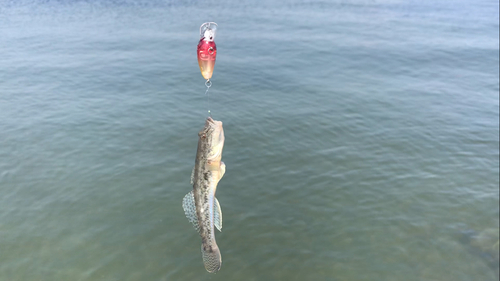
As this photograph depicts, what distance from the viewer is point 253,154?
60.3 ft

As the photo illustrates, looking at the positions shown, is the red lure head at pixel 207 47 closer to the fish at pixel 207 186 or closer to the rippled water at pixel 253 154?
the fish at pixel 207 186

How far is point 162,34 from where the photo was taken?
34875 millimetres

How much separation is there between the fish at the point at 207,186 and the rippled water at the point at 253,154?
5246 mm

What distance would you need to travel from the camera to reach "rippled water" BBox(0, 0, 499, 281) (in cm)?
1302

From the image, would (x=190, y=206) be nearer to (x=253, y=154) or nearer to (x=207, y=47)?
(x=207, y=47)

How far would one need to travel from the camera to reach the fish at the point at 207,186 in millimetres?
6199

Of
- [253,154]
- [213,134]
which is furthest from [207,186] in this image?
[253,154]

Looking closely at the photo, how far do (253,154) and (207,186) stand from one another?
1150cm

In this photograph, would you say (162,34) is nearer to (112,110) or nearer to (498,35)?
(112,110)

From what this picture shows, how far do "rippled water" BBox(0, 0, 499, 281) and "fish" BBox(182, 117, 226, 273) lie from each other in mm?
5246

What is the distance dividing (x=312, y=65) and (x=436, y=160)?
1336cm

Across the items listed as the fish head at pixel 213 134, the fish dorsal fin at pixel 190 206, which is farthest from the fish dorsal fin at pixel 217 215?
the fish head at pixel 213 134

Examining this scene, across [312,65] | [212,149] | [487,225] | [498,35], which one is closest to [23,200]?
[212,149]

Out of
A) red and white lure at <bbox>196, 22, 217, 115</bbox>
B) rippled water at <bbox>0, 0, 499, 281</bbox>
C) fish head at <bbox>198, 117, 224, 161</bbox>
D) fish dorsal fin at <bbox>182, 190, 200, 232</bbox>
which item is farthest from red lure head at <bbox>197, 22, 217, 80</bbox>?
rippled water at <bbox>0, 0, 499, 281</bbox>
